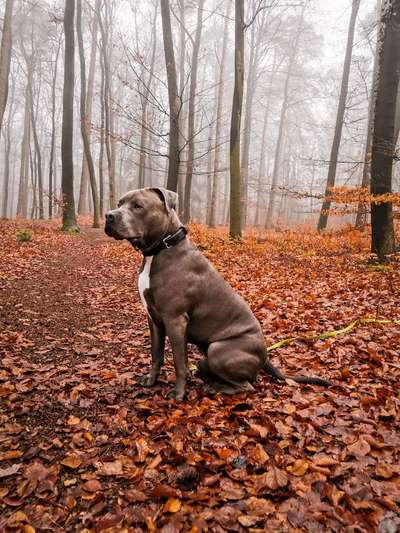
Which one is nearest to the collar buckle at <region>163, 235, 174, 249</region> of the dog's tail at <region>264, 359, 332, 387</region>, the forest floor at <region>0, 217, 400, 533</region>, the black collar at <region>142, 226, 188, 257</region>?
the black collar at <region>142, 226, 188, 257</region>

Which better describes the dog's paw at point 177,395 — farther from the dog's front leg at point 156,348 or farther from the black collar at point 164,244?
the black collar at point 164,244

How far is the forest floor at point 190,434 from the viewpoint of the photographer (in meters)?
2.19

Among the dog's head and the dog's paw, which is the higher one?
the dog's head

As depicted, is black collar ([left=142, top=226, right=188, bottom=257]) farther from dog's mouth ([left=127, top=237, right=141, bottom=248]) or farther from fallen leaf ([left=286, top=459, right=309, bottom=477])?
fallen leaf ([left=286, top=459, right=309, bottom=477])

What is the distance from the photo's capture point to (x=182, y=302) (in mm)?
3328

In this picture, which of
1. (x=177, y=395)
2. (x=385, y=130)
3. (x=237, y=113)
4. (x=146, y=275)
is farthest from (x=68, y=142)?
(x=177, y=395)

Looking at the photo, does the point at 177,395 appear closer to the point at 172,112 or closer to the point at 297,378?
the point at 297,378

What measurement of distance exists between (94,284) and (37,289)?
4.45 ft

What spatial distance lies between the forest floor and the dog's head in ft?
5.31

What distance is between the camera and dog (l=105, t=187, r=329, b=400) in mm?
3184

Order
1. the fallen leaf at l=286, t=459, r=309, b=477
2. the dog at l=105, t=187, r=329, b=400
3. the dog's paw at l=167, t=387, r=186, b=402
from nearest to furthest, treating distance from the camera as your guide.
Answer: the fallen leaf at l=286, t=459, r=309, b=477
the dog at l=105, t=187, r=329, b=400
the dog's paw at l=167, t=387, r=186, b=402

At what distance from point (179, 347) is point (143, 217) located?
1.24 metres

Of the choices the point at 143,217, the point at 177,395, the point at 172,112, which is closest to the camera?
the point at 143,217

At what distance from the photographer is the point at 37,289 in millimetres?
7508
